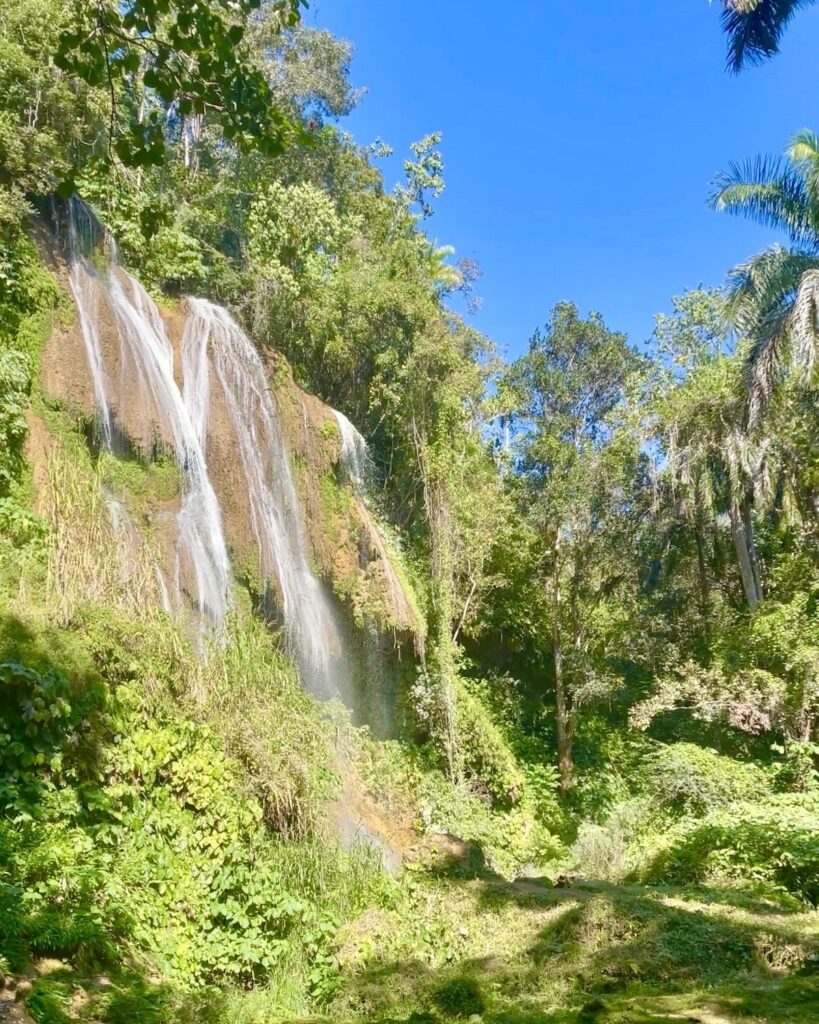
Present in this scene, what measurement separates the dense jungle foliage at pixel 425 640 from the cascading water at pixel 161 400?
0.44 metres

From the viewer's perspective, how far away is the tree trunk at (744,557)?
56.0 ft

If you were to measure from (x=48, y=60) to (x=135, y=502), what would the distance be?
9232 mm

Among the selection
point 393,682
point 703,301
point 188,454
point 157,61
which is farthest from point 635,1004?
point 703,301

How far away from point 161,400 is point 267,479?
2511 mm

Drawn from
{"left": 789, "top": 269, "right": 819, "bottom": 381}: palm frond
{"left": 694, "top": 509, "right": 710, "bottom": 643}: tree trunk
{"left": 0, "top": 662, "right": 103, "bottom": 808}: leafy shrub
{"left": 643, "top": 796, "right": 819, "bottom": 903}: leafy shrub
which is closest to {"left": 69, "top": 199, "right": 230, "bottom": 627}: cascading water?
{"left": 0, "top": 662, "right": 103, "bottom": 808}: leafy shrub

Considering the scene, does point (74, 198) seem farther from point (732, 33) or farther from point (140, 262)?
point (732, 33)

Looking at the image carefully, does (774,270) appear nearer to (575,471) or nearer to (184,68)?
(575,471)

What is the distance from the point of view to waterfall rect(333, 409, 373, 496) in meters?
15.5

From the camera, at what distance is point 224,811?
6230mm

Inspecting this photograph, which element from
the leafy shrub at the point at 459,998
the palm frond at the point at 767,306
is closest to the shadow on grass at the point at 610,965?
the leafy shrub at the point at 459,998

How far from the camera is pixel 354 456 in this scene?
16047mm

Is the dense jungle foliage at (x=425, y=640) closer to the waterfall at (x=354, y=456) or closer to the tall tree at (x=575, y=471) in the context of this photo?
the tall tree at (x=575, y=471)

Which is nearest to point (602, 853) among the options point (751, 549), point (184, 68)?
point (751, 549)

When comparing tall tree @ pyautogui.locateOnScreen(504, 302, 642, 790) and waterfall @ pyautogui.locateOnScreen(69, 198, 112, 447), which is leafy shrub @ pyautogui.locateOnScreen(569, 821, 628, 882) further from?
waterfall @ pyautogui.locateOnScreen(69, 198, 112, 447)
